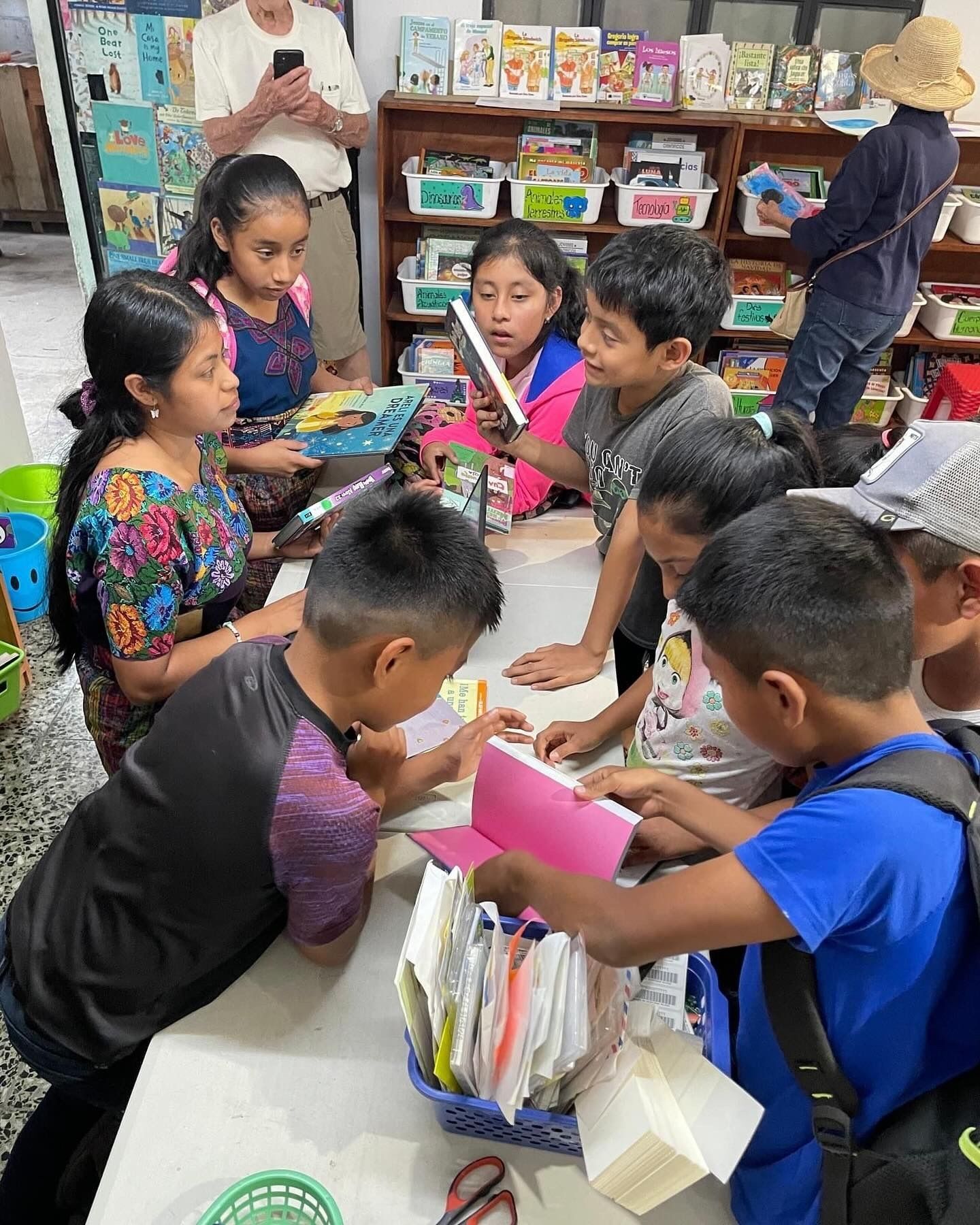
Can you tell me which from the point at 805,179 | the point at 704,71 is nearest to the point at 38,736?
the point at 704,71

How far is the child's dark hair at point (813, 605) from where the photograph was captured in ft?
2.61

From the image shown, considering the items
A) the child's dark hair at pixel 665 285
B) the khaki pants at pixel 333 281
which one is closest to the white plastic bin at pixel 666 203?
the khaki pants at pixel 333 281

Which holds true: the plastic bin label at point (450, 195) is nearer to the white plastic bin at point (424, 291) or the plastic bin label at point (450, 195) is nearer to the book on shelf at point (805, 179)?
the white plastic bin at point (424, 291)

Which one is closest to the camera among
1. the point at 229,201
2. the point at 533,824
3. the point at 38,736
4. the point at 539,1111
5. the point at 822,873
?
the point at 822,873

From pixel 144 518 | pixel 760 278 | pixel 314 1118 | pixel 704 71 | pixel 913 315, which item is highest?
pixel 704 71

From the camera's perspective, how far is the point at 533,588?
1812mm

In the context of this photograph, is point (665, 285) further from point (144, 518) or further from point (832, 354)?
point (832, 354)

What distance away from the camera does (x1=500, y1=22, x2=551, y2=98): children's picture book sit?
3414 mm

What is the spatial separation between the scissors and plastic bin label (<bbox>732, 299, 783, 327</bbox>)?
3.42m

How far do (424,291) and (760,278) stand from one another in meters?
1.40

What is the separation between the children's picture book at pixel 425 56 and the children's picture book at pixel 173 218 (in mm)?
1069

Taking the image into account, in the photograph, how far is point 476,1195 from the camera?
2.80 feet

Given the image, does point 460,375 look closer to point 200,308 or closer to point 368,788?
point 200,308

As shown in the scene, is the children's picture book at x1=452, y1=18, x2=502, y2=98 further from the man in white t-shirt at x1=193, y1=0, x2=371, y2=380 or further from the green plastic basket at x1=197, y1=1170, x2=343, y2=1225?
the green plastic basket at x1=197, y1=1170, x2=343, y2=1225
